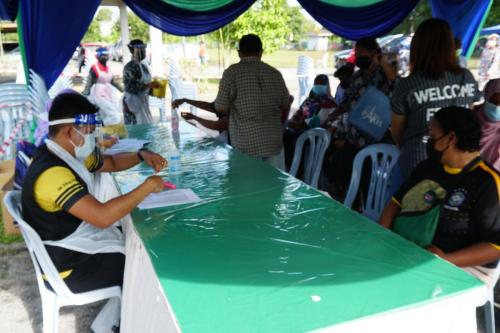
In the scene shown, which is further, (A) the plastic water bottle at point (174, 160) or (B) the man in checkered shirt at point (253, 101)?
(B) the man in checkered shirt at point (253, 101)

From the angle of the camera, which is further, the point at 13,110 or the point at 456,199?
the point at 13,110

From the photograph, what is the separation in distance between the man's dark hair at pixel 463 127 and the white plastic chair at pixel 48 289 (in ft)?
5.04

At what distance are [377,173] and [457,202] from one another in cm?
88

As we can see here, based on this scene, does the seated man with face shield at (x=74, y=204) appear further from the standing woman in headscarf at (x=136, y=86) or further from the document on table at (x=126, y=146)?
the standing woman in headscarf at (x=136, y=86)

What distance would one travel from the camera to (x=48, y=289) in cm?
173

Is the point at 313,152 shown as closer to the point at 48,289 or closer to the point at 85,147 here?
the point at 85,147

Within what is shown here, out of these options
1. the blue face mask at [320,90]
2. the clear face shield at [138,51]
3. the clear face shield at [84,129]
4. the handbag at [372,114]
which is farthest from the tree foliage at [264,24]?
the clear face shield at [84,129]

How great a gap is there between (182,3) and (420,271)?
4.25 m

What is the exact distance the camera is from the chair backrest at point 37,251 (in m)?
1.58

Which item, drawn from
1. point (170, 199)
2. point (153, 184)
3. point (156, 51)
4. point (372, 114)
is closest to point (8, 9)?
point (170, 199)

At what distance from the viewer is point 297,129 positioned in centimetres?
414

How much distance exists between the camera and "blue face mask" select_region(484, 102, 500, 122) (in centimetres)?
288

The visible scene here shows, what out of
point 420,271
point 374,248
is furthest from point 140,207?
point 420,271

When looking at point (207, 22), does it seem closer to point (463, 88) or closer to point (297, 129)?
point (297, 129)
